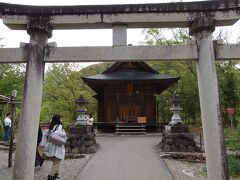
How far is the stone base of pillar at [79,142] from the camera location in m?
13.0

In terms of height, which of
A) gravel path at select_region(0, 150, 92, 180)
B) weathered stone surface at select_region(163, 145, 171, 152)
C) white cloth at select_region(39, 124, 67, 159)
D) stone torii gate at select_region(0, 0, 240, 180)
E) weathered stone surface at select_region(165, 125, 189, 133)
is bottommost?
gravel path at select_region(0, 150, 92, 180)

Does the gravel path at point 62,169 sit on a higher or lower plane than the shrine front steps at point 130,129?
lower

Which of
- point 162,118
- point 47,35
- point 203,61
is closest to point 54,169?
point 47,35

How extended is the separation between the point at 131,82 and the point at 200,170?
13.3m

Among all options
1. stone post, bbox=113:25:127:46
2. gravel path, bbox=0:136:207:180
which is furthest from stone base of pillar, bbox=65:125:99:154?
stone post, bbox=113:25:127:46

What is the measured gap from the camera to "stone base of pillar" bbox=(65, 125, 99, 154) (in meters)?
13.0

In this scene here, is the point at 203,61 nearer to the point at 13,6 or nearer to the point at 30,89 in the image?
the point at 30,89

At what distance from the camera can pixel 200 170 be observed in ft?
30.8

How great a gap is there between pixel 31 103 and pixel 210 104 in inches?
153

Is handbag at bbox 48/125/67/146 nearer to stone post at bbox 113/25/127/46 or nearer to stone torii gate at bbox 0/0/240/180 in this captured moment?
stone torii gate at bbox 0/0/240/180

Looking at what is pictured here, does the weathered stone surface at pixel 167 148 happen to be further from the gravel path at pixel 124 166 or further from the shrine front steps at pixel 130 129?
the shrine front steps at pixel 130 129

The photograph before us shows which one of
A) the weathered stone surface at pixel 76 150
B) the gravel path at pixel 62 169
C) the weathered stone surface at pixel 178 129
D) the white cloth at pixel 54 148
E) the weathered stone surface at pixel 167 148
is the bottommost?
the gravel path at pixel 62 169

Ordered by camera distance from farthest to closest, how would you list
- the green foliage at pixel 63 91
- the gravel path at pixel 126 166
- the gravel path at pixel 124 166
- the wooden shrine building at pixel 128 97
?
the green foliage at pixel 63 91, the wooden shrine building at pixel 128 97, the gravel path at pixel 124 166, the gravel path at pixel 126 166

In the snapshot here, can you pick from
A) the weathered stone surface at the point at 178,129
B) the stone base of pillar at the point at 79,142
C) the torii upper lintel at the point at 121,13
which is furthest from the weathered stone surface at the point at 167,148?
the torii upper lintel at the point at 121,13
